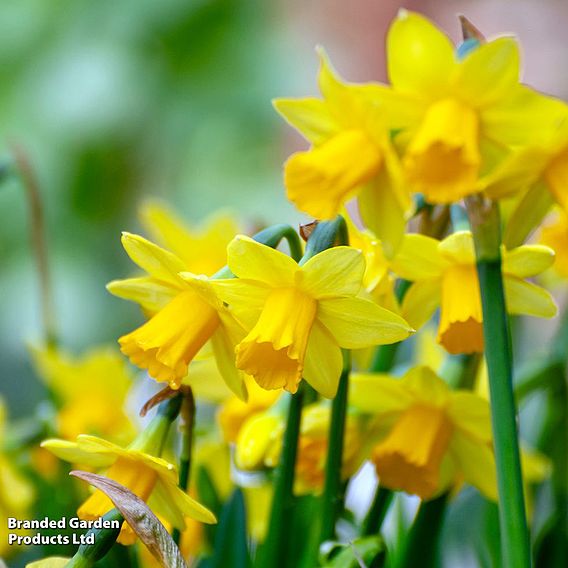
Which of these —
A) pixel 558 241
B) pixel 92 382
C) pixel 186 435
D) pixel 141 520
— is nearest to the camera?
pixel 141 520

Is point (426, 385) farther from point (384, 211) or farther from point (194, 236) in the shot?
point (194, 236)

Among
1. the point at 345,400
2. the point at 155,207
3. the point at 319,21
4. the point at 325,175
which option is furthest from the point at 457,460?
the point at 319,21

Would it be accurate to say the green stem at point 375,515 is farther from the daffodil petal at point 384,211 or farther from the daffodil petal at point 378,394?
the daffodil petal at point 384,211

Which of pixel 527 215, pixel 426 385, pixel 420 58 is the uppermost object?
pixel 420 58

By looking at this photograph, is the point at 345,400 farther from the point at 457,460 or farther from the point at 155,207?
the point at 155,207

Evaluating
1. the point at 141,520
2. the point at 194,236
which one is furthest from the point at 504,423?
the point at 194,236

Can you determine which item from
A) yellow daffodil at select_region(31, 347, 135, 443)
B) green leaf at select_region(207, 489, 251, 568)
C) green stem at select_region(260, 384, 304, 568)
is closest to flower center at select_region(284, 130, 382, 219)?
green stem at select_region(260, 384, 304, 568)
